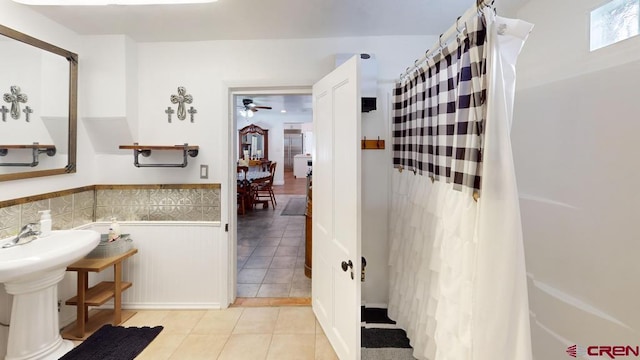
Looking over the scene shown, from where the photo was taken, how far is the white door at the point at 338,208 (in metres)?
1.55

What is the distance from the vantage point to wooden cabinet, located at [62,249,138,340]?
80.3 inches

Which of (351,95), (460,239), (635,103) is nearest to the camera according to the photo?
(635,103)

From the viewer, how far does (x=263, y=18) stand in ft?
6.62

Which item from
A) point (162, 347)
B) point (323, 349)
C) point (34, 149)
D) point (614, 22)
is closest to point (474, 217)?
point (614, 22)

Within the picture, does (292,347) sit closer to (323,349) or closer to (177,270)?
(323,349)

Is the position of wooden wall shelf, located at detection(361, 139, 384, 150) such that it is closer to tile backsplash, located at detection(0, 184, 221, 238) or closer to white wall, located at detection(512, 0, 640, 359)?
white wall, located at detection(512, 0, 640, 359)

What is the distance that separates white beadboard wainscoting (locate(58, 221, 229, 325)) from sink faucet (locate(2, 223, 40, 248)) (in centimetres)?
61

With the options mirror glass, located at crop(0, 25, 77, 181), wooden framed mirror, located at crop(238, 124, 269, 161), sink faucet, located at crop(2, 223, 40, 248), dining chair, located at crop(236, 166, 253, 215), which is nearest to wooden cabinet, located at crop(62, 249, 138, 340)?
sink faucet, located at crop(2, 223, 40, 248)

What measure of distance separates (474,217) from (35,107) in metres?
2.88

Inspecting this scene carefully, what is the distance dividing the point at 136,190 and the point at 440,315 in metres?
2.57

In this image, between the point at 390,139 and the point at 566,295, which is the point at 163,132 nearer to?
the point at 390,139

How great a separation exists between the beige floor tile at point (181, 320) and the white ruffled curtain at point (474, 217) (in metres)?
1.73

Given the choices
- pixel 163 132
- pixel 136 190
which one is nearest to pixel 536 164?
pixel 163 132

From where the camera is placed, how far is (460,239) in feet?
4.30
